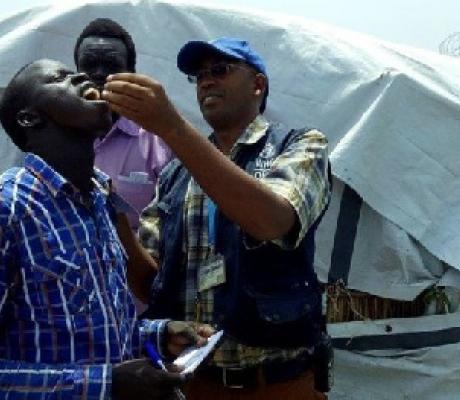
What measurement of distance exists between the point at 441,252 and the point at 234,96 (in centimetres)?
118

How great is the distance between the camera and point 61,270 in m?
1.57

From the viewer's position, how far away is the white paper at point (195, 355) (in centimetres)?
165

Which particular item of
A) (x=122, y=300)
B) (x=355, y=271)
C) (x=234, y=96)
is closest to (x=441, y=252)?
(x=355, y=271)

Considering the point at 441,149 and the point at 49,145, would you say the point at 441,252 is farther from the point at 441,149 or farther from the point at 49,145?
the point at 49,145

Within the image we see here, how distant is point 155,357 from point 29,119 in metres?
0.57

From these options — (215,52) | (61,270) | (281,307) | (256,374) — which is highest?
(215,52)

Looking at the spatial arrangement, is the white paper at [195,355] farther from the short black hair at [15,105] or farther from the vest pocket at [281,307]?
the short black hair at [15,105]

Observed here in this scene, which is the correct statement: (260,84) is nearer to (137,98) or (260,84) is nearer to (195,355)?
(137,98)

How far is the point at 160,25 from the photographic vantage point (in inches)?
135

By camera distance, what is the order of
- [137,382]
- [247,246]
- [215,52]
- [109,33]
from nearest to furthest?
[137,382]
[247,246]
[215,52]
[109,33]

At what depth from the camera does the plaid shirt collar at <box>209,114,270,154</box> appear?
2318mm

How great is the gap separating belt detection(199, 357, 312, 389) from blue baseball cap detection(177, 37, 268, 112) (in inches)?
34.2

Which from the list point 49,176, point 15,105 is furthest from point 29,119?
point 49,176

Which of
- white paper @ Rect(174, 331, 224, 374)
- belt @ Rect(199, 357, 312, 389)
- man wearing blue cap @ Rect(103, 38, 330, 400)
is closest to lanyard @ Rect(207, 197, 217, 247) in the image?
man wearing blue cap @ Rect(103, 38, 330, 400)
